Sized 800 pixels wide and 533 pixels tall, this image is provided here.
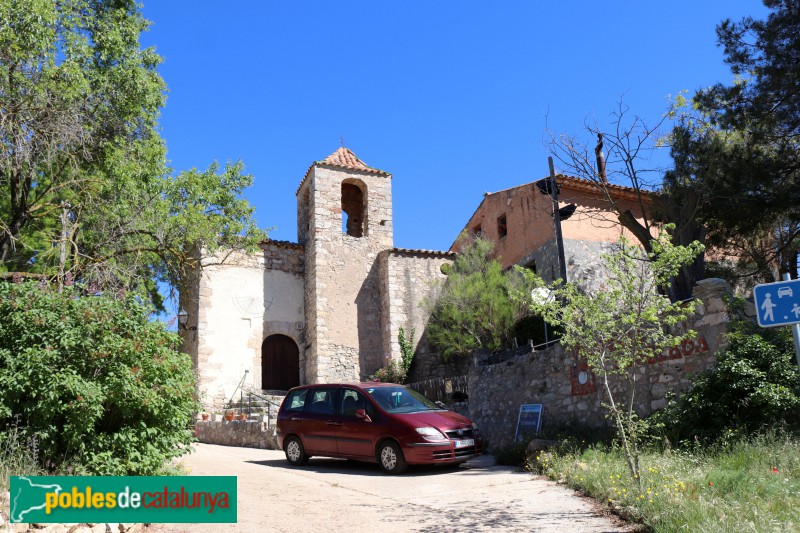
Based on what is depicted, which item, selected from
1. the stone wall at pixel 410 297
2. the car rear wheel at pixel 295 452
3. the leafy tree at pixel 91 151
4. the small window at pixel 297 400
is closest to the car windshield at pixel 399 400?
the small window at pixel 297 400

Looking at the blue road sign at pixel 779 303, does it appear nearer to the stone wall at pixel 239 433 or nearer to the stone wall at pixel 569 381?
the stone wall at pixel 569 381

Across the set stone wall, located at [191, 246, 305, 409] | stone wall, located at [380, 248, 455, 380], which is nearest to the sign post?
stone wall, located at [380, 248, 455, 380]

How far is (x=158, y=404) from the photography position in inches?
269

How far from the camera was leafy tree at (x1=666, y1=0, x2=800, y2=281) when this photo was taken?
442 inches

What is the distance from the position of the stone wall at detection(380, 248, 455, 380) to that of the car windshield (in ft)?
34.0

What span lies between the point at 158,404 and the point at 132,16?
448 inches

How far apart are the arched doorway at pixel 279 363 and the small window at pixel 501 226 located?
8.23 metres

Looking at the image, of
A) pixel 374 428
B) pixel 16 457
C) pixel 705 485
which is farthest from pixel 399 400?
pixel 16 457

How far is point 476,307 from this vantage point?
19.4 metres

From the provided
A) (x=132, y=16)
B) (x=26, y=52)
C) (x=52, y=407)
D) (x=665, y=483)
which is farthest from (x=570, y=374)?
(x=132, y=16)

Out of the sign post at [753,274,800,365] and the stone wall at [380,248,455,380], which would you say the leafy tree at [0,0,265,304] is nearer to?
the stone wall at [380,248,455,380]

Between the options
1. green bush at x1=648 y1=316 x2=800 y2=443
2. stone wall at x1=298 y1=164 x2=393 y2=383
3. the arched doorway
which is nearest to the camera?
green bush at x1=648 y1=316 x2=800 y2=443

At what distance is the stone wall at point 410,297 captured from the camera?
22.0 m

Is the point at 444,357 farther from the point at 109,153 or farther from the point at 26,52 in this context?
the point at 26,52
